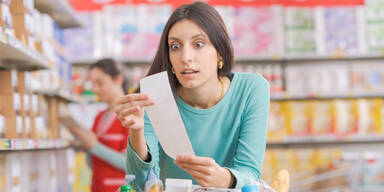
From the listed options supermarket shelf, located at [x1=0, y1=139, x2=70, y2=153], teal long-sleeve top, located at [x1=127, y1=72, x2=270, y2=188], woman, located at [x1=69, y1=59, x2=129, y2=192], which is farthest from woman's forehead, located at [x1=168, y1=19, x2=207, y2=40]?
woman, located at [x1=69, y1=59, x2=129, y2=192]

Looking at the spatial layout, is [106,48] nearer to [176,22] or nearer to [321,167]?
[321,167]

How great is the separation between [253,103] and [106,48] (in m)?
3.36

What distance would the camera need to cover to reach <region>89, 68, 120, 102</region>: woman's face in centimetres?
360

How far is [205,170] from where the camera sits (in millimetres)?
1362

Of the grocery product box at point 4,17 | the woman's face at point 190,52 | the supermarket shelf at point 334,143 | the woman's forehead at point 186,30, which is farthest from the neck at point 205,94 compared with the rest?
the supermarket shelf at point 334,143

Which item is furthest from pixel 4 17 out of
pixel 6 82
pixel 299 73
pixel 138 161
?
pixel 299 73

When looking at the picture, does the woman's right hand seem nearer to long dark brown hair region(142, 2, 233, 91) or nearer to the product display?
long dark brown hair region(142, 2, 233, 91)

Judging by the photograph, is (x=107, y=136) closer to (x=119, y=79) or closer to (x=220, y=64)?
(x=119, y=79)

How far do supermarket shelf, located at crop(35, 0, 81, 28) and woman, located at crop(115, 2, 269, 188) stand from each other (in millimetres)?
1936

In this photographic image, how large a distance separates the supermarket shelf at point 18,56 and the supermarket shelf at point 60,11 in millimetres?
682

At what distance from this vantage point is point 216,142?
1810 mm

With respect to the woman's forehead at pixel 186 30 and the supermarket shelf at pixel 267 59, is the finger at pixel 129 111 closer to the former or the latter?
the woman's forehead at pixel 186 30

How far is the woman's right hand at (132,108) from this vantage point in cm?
138

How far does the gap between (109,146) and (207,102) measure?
1.83 metres
